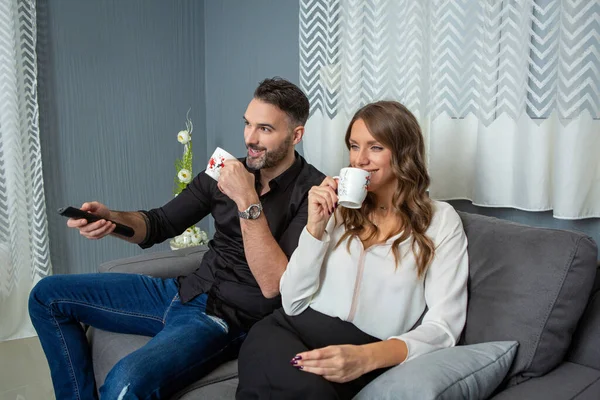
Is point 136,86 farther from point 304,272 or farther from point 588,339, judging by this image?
point 588,339

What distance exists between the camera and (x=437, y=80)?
1701 mm

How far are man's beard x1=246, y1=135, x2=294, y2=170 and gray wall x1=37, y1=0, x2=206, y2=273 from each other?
145cm

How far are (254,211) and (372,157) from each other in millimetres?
348

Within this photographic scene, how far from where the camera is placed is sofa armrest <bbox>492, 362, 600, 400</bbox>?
3.59 ft

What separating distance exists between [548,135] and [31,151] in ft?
7.16

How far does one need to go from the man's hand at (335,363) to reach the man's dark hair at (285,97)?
791 mm

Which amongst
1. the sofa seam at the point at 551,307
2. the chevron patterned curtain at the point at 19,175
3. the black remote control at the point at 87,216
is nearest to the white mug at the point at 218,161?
the black remote control at the point at 87,216

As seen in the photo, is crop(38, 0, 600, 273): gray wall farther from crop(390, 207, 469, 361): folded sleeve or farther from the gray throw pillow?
the gray throw pillow

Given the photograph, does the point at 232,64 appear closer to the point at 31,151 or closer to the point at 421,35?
the point at 31,151

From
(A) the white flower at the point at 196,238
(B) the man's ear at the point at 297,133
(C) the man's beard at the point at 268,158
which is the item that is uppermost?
(B) the man's ear at the point at 297,133

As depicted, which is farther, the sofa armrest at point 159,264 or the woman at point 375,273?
the sofa armrest at point 159,264

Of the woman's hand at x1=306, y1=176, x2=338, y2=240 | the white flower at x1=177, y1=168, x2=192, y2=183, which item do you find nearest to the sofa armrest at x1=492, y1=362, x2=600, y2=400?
the woman's hand at x1=306, y1=176, x2=338, y2=240

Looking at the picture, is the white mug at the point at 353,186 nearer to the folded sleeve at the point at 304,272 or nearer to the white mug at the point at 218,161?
Answer: the folded sleeve at the point at 304,272

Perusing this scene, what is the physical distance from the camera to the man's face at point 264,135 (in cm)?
164
